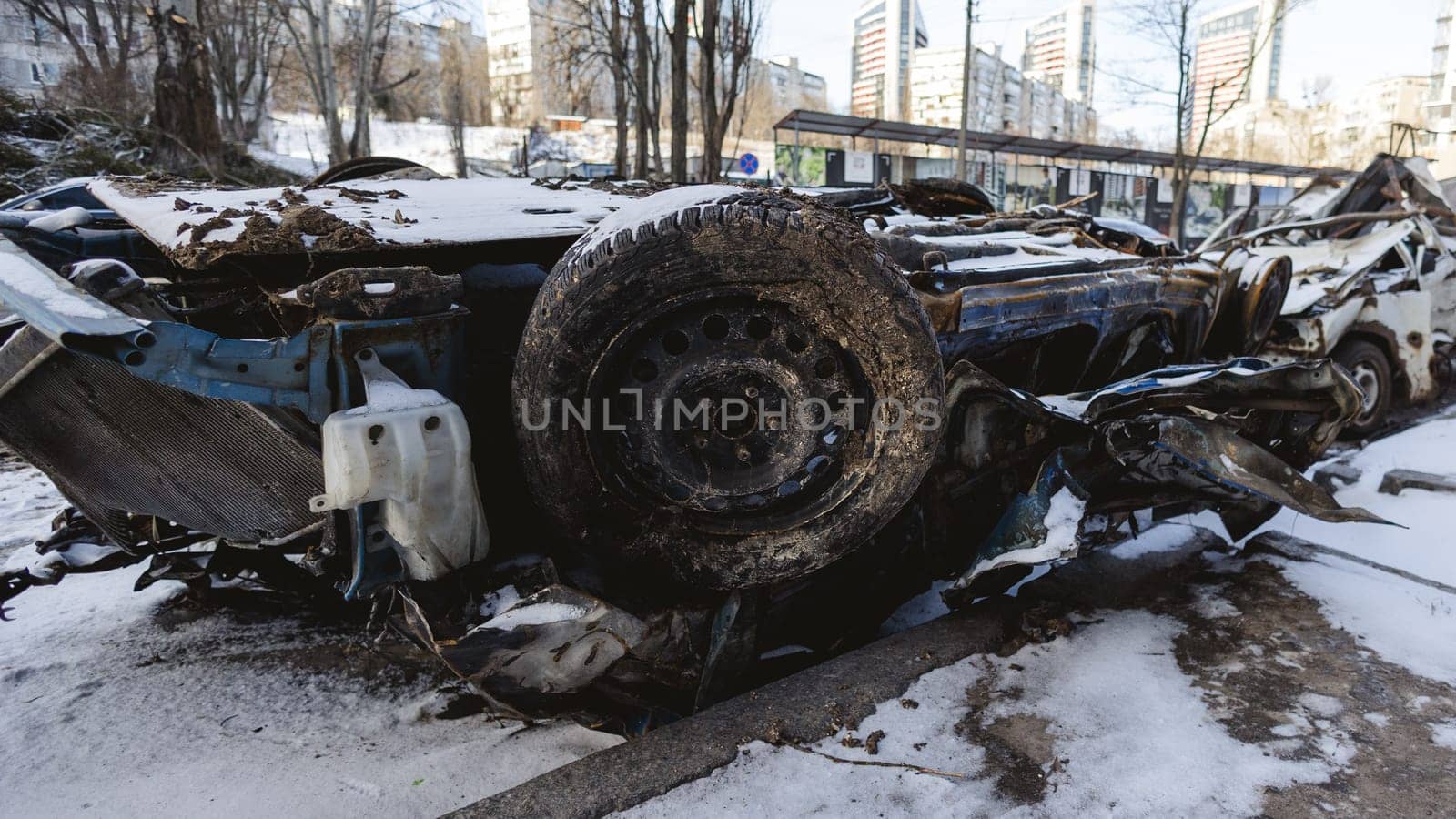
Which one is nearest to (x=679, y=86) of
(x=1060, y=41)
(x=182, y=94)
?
(x=182, y=94)

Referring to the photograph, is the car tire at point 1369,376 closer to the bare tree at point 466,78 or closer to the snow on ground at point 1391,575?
the snow on ground at point 1391,575

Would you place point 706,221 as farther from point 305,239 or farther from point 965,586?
point 965,586

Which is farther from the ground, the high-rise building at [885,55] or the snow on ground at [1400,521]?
the high-rise building at [885,55]

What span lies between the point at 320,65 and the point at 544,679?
17424 millimetres

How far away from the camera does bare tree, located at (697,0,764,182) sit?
11656 mm

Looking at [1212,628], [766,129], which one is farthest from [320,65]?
[766,129]

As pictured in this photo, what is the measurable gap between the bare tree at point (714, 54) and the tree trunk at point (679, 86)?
0.39m

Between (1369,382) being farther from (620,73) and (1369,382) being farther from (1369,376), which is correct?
(620,73)

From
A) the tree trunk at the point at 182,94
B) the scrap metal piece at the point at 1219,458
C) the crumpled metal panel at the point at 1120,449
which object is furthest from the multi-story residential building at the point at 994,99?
the scrap metal piece at the point at 1219,458

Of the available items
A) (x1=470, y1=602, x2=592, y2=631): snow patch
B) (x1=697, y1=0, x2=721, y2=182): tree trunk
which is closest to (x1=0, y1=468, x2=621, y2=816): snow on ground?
(x1=470, y1=602, x2=592, y2=631): snow patch

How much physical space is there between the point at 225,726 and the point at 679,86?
1052cm

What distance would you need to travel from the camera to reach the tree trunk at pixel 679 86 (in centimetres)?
1105

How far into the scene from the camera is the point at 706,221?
1.87 metres

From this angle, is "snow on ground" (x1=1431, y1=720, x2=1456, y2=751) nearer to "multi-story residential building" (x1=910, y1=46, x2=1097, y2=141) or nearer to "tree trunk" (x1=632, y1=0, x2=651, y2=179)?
"tree trunk" (x1=632, y1=0, x2=651, y2=179)
